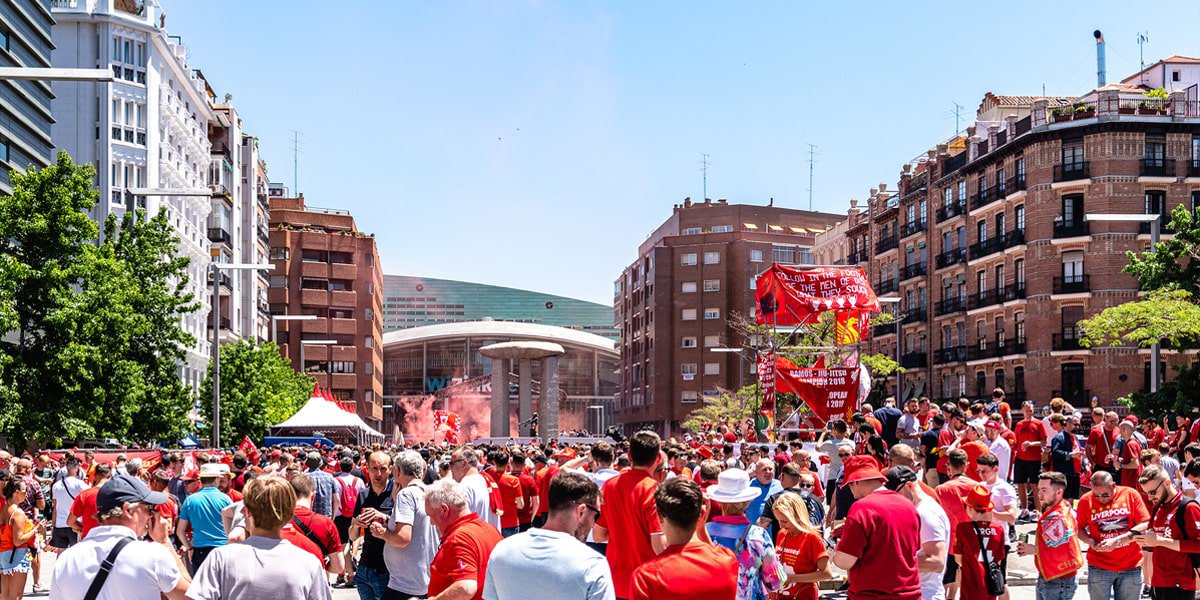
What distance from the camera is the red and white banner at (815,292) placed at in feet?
118

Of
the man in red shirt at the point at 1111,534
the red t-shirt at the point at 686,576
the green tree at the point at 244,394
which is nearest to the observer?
the red t-shirt at the point at 686,576

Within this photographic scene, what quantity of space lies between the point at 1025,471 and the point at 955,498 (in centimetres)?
1097

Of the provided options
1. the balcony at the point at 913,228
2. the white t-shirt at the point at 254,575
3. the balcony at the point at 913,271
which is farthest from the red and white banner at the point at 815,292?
the balcony at the point at 913,228

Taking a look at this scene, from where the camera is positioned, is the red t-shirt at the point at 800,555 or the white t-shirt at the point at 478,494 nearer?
the red t-shirt at the point at 800,555

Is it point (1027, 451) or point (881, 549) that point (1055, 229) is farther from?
point (881, 549)

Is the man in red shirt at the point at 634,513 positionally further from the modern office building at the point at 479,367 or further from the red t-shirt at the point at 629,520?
the modern office building at the point at 479,367

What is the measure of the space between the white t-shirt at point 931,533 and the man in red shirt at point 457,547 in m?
3.40

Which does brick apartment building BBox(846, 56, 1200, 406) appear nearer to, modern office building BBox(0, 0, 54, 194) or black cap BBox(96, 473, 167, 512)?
modern office building BBox(0, 0, 54, 194)

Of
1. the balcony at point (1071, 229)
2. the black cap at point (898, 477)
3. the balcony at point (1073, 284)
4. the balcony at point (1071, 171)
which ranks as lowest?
the black cap at point (898, 477)

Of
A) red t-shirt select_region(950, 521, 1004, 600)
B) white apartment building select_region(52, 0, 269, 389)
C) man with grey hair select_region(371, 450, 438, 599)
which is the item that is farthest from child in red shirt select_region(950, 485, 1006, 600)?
white apartment building select_region(52, 0, 269, 389)

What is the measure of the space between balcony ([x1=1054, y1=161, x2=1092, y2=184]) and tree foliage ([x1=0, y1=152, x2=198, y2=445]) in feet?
130

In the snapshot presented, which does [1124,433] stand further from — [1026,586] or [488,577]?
[488,577]

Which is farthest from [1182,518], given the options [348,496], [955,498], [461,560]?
[348,496]

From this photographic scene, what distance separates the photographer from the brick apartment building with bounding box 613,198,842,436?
112688 millimetres
